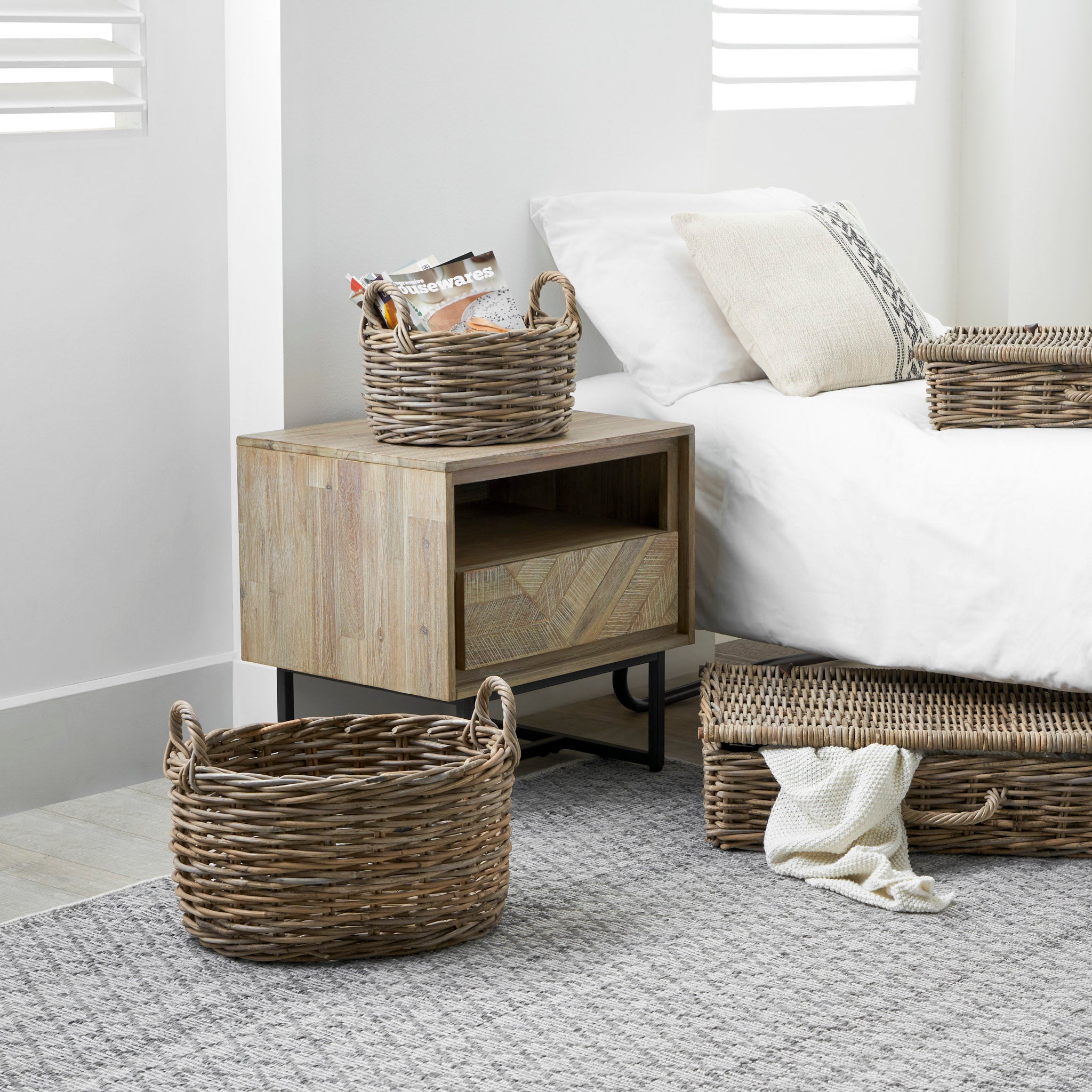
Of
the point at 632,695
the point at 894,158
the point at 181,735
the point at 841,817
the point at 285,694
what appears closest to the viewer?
the point at 181,735

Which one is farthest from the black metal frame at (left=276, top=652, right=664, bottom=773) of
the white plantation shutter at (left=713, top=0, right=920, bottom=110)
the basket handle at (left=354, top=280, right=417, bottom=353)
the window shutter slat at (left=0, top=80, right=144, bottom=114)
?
the white plantation shutter at (left=713, top=0, right=920, bottom=110)

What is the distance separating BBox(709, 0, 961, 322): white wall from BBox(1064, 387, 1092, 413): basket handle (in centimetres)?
131

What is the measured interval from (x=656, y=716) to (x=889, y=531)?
0.48m

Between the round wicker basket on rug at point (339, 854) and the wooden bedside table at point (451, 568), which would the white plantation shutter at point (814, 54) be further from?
the round wicker basket on rug at point (339, 854)

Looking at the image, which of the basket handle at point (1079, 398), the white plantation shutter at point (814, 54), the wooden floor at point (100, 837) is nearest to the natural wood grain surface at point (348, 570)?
the wooden floor at point (100, 837)

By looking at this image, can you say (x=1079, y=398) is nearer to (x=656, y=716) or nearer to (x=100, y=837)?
(x=656, y=716)

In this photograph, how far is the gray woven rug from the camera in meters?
1.50

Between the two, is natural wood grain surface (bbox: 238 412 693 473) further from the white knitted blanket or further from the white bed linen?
the white knitted blanket

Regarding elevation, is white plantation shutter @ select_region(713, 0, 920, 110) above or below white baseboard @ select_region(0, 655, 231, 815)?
above

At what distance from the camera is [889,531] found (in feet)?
7.60

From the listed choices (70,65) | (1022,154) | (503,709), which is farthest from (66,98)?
(1022,154)

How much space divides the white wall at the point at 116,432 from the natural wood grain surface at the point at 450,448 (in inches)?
8.7

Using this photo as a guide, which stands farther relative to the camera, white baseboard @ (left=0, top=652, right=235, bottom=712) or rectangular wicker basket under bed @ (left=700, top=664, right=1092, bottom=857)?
white baseboard @ (left=0, top=652, right=235, bottom=712)

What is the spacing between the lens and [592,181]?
288 cm
